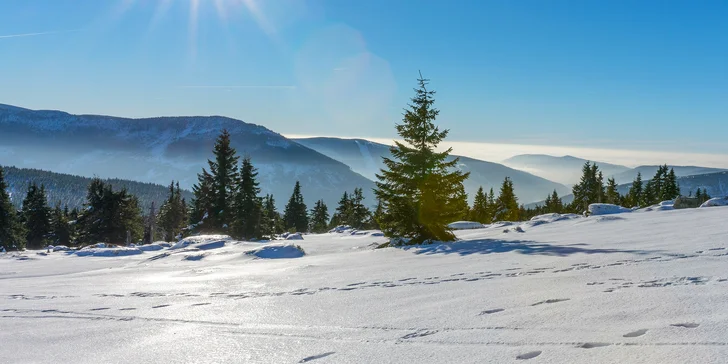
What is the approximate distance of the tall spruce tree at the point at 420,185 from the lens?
57.7 ft

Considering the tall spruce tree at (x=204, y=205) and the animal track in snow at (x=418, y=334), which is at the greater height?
the tall spruce tree at (x=204, y=205)

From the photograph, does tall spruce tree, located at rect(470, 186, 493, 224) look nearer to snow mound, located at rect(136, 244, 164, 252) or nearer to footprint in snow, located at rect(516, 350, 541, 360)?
snow mound, located at rect(136, 244, 164, 252)

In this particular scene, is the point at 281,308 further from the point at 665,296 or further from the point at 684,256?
the point at 684,256

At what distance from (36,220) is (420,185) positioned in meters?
51.1

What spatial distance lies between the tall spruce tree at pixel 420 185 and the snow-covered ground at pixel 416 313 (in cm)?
811

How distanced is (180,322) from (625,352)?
492 centimetres

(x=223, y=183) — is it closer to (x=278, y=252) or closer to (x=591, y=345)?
(x=278, y=252)

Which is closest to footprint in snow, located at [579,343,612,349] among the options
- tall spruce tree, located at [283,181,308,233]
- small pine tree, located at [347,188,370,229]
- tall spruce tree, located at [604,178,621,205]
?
small pine tree, located at [347,188,370,229]

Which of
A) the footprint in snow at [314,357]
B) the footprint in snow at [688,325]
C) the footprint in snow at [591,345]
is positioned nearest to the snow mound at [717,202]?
the footprint in snow at [688,325]

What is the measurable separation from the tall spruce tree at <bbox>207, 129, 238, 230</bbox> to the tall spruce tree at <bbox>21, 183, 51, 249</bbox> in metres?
24.5

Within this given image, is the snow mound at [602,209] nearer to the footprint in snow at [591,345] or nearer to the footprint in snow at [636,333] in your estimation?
the footprint in snow at [636,333]

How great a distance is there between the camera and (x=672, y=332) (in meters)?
3.19

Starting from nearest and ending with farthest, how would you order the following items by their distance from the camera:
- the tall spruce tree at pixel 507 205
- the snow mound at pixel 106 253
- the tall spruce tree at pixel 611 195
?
the snow mound at pixel 106 253
the tall spruce tree at pixel 507 205
the tall spruce tree at pixel 611 195

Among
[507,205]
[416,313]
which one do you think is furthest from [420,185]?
[507,205]
